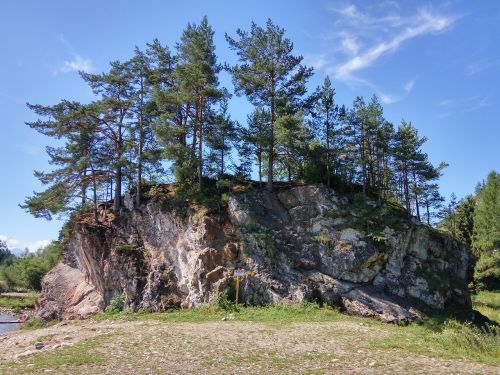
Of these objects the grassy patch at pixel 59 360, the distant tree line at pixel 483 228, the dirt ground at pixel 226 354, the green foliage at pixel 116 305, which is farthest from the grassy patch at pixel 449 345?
the distant tree line at pixel 483 228

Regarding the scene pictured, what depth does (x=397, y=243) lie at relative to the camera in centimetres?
2742

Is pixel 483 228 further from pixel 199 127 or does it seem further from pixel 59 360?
pixel 59 360

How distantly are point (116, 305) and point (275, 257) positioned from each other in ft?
36.5

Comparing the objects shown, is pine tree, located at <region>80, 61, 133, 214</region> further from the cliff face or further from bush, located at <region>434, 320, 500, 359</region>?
bush, located at <region>434, 320, 500, 359</region>

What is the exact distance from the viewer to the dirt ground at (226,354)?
37.8 feet

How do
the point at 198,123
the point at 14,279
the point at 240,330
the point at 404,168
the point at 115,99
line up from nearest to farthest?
the point at 240,330 < the point at 198,123 < the point at 115,99 < the point at 404,168 < the point at 14,279

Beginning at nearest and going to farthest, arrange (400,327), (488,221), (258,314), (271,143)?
1. (400,327)
2. (258,314)
3. (271,143)
4. (488,221)

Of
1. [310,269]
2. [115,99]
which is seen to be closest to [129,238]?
[115,99]

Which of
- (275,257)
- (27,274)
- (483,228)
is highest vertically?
(483,228)

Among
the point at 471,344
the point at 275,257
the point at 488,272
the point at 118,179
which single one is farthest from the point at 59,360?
the point at 488,272

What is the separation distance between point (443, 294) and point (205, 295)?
15613 millimetres

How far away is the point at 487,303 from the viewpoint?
43719mm

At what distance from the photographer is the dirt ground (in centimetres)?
1153

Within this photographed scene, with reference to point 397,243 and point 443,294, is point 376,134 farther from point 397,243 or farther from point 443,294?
point 443,294
